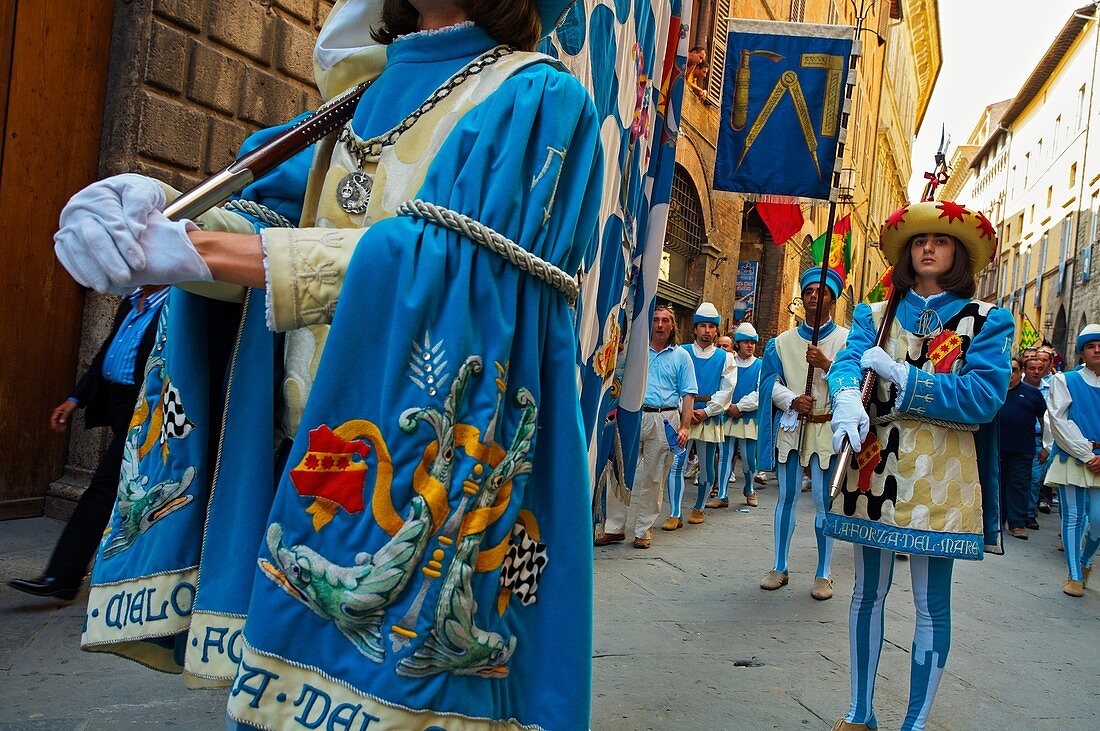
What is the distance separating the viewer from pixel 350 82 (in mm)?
1714

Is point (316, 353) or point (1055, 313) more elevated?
point (1055, 313)

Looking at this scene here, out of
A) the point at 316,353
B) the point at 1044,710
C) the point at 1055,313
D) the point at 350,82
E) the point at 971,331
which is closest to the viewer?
the point at 316,353

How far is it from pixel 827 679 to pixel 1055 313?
108 ft

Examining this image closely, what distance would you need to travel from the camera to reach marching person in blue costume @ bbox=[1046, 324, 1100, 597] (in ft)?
23.8

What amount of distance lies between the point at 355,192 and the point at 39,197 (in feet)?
14.1

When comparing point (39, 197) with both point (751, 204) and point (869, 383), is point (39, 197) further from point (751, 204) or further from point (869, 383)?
point (751, 204)

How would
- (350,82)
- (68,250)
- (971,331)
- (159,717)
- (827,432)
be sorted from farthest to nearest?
(827,432) → (971,331) → (159,717) → (350,82) → (68,250)

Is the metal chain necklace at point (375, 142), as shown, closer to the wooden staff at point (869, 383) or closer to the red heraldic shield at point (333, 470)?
the red heraldic shield at point (333, 470)

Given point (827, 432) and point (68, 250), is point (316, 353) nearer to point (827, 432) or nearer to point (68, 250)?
point (68, 250)

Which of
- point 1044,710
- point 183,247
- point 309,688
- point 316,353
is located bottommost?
point 1044,710

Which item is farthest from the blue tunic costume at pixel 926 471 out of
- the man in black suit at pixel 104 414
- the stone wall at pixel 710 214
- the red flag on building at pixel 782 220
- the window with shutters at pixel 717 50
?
the window with shutters at pixel 717 50

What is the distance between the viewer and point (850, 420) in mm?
3082

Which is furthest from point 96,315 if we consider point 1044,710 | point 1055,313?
point 1055,313

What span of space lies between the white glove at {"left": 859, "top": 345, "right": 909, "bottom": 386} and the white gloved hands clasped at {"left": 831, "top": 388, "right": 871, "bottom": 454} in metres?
0.11
